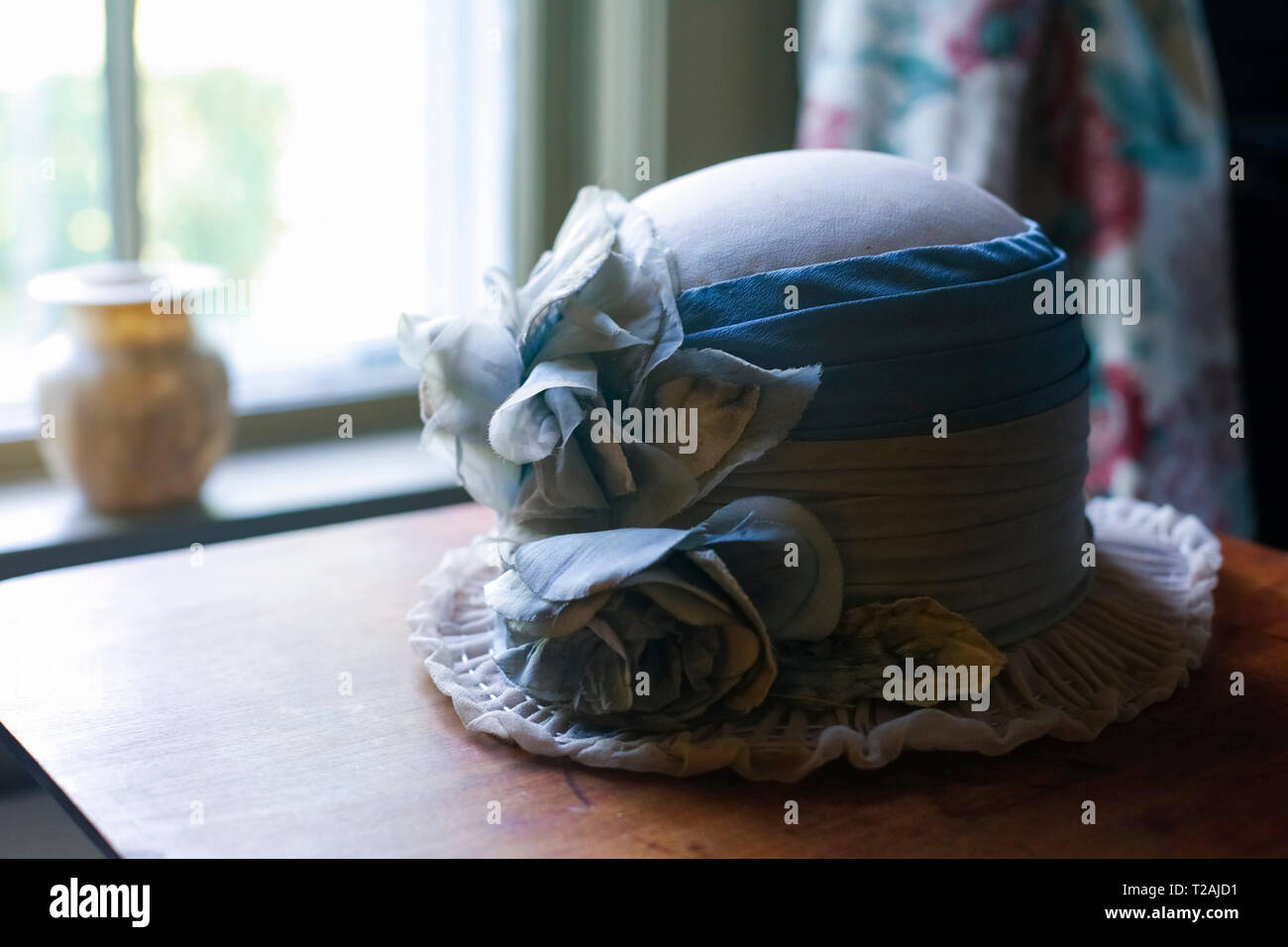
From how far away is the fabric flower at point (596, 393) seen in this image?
0.71 m

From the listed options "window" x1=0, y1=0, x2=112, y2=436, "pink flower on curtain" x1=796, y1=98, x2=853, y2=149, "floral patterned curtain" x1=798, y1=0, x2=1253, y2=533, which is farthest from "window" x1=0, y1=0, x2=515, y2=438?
"floral patterned curtain" x1=798, y1=0, x2=1253, y2=533

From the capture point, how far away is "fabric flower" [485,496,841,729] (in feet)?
2.18

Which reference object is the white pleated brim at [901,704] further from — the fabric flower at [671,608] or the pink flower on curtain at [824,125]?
the pink flower on curtain at [824,125]

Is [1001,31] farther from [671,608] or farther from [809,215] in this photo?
[671,608]

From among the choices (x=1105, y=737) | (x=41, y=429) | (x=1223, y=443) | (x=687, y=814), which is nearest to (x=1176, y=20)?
(x=1223, y=443)

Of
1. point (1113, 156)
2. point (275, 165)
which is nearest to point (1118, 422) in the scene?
point (1113, 156)

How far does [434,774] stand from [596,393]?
8.5 inches

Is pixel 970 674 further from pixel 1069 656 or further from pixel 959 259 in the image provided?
pixel 959 259

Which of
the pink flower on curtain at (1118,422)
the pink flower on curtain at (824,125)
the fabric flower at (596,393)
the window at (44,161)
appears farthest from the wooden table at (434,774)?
the pink flower on curtain at (824,125)

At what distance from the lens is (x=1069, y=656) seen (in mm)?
780

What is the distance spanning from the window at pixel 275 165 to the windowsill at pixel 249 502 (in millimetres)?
71

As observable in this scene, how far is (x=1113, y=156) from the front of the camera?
53.2 inches

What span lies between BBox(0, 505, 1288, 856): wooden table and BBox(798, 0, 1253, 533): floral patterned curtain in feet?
1.76

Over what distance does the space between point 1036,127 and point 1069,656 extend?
32.5 inches
